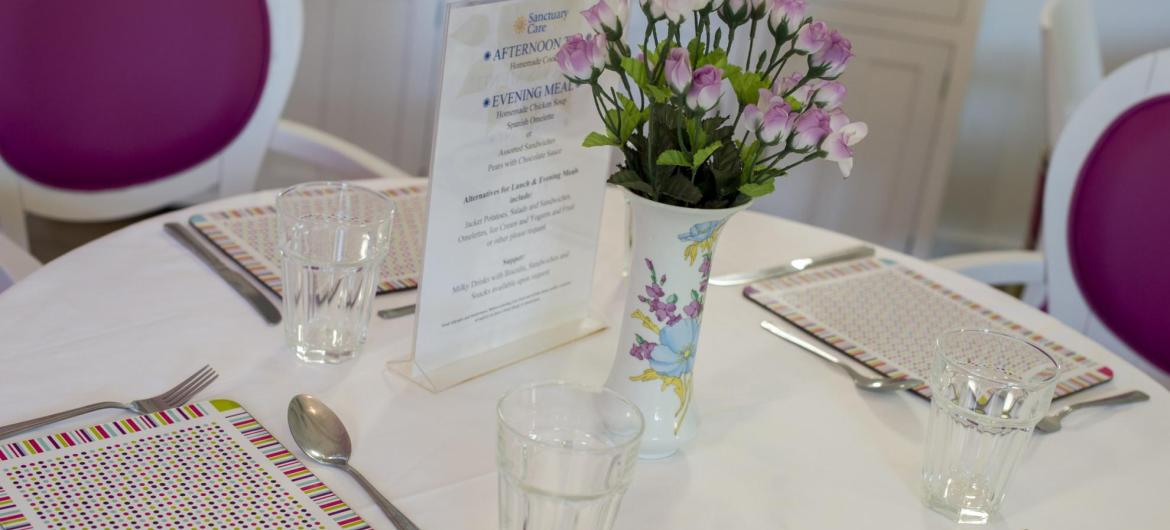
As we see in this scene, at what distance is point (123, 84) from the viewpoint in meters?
1.72

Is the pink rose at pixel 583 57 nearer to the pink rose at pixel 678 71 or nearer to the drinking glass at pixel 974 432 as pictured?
the pink rose at pixel 678 71

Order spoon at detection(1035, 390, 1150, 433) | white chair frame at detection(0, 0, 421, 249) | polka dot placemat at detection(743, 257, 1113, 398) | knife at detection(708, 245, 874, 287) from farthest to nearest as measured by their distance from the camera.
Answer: white chair frame at detection(0, 0, 421, 249), knife at detection(708, 245, 874, 287), polka dot placemat at detection(743, 257, 1113, 398), spoon at detection(1035, 390, 1150, 433)

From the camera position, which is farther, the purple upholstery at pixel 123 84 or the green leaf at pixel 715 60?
the purple upholstery at pixel 123 84

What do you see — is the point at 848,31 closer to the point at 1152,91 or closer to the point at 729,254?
the point at 1152,91

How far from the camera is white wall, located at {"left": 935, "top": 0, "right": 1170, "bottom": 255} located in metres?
3.15

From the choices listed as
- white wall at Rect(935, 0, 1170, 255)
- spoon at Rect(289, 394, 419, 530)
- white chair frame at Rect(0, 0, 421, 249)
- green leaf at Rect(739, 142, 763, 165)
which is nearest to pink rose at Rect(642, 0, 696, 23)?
green leaf at Rect(739, 142, 763, 165)

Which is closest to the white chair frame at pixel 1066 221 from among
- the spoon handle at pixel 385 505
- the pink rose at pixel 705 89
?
the pink rose at pixel 705 89

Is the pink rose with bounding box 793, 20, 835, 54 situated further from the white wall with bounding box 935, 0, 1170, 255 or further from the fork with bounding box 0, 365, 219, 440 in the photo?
the white wall with bounding box 935, 0, 1170, 255

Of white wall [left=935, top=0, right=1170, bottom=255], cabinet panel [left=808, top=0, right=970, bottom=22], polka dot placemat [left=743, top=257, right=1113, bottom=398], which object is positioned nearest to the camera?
polka dot placemat [left=743, top=257, right=1113, bottom=398]

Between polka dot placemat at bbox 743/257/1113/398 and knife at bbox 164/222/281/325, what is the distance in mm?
515

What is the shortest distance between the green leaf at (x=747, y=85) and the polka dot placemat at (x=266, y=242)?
421mm

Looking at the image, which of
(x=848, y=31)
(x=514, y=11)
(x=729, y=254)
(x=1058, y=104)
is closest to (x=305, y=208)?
(x=514, y=11)

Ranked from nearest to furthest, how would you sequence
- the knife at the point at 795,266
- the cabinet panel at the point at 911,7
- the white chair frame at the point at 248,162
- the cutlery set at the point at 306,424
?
1. the cutlery set at the point at 306,424
2. the knife at the point at 795,266
3. the white chair frame at the point at 248,162
4. the cabinet panel at the point at 911,7

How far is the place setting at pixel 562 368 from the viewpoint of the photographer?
845mm
